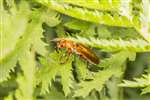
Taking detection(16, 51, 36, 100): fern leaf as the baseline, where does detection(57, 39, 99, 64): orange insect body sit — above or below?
above

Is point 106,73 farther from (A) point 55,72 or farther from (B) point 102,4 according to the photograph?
(B) point 102,4

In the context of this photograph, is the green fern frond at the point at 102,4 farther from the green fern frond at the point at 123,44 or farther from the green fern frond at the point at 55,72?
the green fern frond at the point at 55,72

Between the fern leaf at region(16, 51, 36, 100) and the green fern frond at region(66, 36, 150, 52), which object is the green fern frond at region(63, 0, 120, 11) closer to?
the green fern frond at region(66, 36, 150, 52)


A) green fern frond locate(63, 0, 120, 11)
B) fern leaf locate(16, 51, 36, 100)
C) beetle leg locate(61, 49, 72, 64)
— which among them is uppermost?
green fern frond locate(63, 0, 120, 11)

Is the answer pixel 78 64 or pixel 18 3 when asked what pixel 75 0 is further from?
pixel 18 3

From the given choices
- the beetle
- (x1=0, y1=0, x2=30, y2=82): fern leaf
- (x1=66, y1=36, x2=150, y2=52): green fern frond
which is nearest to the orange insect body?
the beetle

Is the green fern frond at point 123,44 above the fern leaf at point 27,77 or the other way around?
above

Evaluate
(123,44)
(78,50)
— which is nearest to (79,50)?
(78,50)

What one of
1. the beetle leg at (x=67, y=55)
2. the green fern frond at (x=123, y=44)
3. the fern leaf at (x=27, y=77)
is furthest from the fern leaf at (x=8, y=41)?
the green fern frond at (x=123, y=44)
